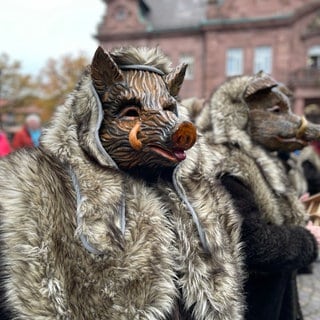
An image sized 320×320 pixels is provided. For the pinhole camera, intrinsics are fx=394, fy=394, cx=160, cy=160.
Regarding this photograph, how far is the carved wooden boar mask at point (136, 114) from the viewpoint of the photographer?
140 centimetres

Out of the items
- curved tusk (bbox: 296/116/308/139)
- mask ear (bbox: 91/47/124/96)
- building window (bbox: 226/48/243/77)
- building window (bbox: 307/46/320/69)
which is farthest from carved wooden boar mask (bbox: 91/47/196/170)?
building window (bbox: 307/46/320/69)

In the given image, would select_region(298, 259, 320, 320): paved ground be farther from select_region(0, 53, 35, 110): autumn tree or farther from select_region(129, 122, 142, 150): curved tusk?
select_region(0, 53, 35, 110): autumn tree

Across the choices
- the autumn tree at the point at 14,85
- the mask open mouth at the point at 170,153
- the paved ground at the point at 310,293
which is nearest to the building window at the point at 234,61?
the autumn tree at the point at 14,85

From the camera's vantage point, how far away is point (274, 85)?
258cm

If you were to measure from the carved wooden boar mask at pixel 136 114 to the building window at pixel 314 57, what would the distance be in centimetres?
2194

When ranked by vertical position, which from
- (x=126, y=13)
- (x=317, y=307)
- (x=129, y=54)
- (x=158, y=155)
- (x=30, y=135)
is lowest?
(x=317, y=307)

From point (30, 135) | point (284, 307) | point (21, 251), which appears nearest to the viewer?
point (21, 251)

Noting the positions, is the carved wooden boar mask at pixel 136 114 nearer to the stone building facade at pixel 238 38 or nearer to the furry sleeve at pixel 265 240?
the furry sleeve at pixel 265 240

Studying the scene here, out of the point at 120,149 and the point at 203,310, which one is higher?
the point at 120,149

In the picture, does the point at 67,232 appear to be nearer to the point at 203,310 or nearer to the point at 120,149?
the point at 120,149

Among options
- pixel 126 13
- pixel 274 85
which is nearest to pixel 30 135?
pixel 274 85

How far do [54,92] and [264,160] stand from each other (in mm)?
25950

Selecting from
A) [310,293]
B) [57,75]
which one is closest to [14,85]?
[57,75]

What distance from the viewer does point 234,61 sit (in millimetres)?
22578
